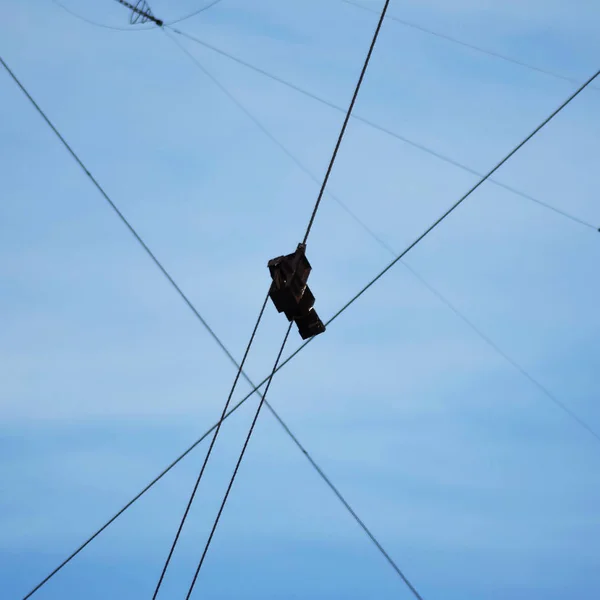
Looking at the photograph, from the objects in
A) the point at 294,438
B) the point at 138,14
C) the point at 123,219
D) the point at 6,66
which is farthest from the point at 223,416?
the point at 138,14

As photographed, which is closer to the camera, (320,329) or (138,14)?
(320,329)

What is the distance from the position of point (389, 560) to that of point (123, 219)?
209 inches

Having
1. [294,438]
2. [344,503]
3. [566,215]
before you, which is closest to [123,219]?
[294,438]

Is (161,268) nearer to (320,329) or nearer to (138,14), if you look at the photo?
(320,329)

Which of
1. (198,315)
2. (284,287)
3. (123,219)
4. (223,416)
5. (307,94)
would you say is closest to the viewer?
(284,287)

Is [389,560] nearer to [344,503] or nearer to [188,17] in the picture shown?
[344,503]

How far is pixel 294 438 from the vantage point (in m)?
12.5

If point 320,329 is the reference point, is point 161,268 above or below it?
above

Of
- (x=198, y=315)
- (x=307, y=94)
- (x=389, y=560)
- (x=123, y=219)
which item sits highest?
(x=307, y=94)

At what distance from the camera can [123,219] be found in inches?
545

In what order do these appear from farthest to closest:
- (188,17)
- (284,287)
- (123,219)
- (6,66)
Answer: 1. (188,17)
2. (6,66)
3. (123,219)
4. (284,287)

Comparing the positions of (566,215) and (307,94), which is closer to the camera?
(566,215)

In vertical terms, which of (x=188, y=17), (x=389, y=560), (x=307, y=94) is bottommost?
(x=389, y=560)

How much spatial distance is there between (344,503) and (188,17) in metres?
13.8
